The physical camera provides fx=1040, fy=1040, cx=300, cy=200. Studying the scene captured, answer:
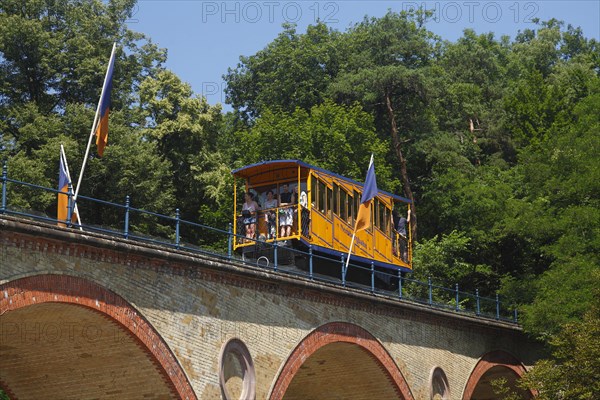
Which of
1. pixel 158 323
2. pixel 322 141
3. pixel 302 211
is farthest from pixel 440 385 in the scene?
pixel 322 141

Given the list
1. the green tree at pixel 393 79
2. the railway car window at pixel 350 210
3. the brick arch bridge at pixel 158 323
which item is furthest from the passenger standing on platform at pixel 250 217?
the green tree at pixel 393 79

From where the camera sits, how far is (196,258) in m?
22.6

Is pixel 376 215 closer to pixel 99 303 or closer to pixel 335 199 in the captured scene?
pixel 335 199

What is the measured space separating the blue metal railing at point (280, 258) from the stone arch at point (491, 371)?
4.38ft

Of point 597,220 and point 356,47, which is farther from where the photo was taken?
point 356,47

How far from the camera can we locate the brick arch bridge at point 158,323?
19203 mm

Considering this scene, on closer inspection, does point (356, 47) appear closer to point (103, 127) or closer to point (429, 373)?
point (429, 373)

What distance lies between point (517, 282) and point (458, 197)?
Result: 36.0ft

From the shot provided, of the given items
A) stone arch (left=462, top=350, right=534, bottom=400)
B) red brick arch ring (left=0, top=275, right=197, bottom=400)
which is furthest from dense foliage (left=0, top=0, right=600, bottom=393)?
red brick arch ring (left=0, top=275, right=197, bottom=400)

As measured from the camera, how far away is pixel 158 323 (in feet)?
70.0

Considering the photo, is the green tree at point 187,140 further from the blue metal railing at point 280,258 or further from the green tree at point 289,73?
the green tree at point 289,73

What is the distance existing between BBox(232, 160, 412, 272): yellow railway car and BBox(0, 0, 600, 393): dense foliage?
6660mm

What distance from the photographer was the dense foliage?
38594 millimetres

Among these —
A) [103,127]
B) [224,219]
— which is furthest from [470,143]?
[103,127]
